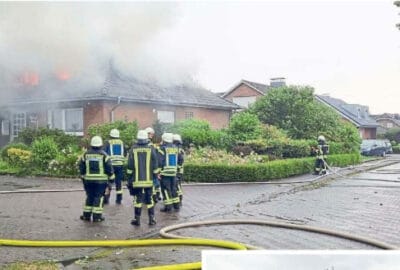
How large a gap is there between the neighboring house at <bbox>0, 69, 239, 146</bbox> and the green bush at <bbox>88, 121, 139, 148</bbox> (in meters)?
0.11

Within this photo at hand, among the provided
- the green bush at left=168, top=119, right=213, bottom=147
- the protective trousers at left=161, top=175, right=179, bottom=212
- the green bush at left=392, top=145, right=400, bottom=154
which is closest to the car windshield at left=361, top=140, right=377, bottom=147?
the green bush at left=392, top=145, right=400, bottom=154

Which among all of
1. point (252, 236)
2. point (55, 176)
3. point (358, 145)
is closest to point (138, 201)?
point (252, 236)

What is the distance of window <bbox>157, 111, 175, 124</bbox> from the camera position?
945 cm

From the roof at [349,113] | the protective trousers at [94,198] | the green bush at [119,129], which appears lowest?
the protective trousers at [94,198]

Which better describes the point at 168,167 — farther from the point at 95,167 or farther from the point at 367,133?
the point at 367,133

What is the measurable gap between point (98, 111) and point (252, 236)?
4.41 meters

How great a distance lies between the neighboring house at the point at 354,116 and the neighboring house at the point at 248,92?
1824 millimetres

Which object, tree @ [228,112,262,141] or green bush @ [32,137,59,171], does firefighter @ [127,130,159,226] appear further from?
tree @ [228,112,262,141]

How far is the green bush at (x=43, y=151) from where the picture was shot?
10172mm

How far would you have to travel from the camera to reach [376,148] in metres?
22.8

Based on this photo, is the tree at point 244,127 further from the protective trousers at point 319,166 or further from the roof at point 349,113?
the roof at point 349,113

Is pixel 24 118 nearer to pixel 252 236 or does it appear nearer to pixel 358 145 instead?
pixel 252 236

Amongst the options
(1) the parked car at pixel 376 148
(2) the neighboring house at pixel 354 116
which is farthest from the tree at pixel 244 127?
(1) the parked car at pixel 376 148

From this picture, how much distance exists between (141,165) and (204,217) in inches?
54.5
